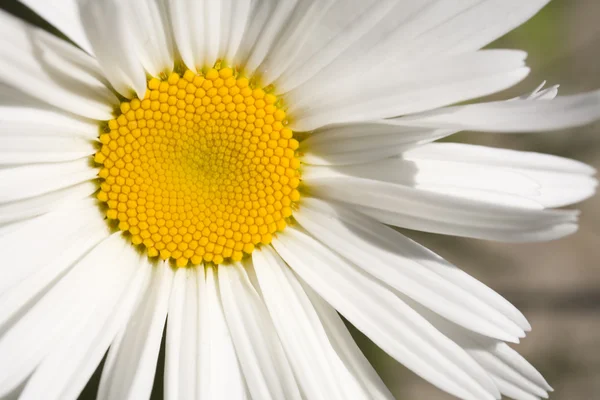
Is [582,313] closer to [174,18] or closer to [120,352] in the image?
[120,352]

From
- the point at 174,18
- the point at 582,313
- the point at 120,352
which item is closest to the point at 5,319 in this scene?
the point at 120,352

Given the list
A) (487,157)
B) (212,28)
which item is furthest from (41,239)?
(487,157)

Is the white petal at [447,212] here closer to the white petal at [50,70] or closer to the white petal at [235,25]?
the white petal at [235,25]

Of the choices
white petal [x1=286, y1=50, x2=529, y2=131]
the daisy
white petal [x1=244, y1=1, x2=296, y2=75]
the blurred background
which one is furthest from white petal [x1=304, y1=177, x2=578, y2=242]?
the blurred background

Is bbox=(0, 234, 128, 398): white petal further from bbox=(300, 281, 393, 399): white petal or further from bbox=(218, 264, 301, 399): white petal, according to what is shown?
bbox=(300, 281, 393, 399): white petal

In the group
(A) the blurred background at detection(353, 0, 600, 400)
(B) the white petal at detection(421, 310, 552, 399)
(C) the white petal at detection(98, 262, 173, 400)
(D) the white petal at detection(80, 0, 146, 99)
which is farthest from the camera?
(A) the blurred background at detection(353, 0, 600, 400)

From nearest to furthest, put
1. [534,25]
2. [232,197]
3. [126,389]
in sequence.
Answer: [126,389]
[232,197]
[534,25]
